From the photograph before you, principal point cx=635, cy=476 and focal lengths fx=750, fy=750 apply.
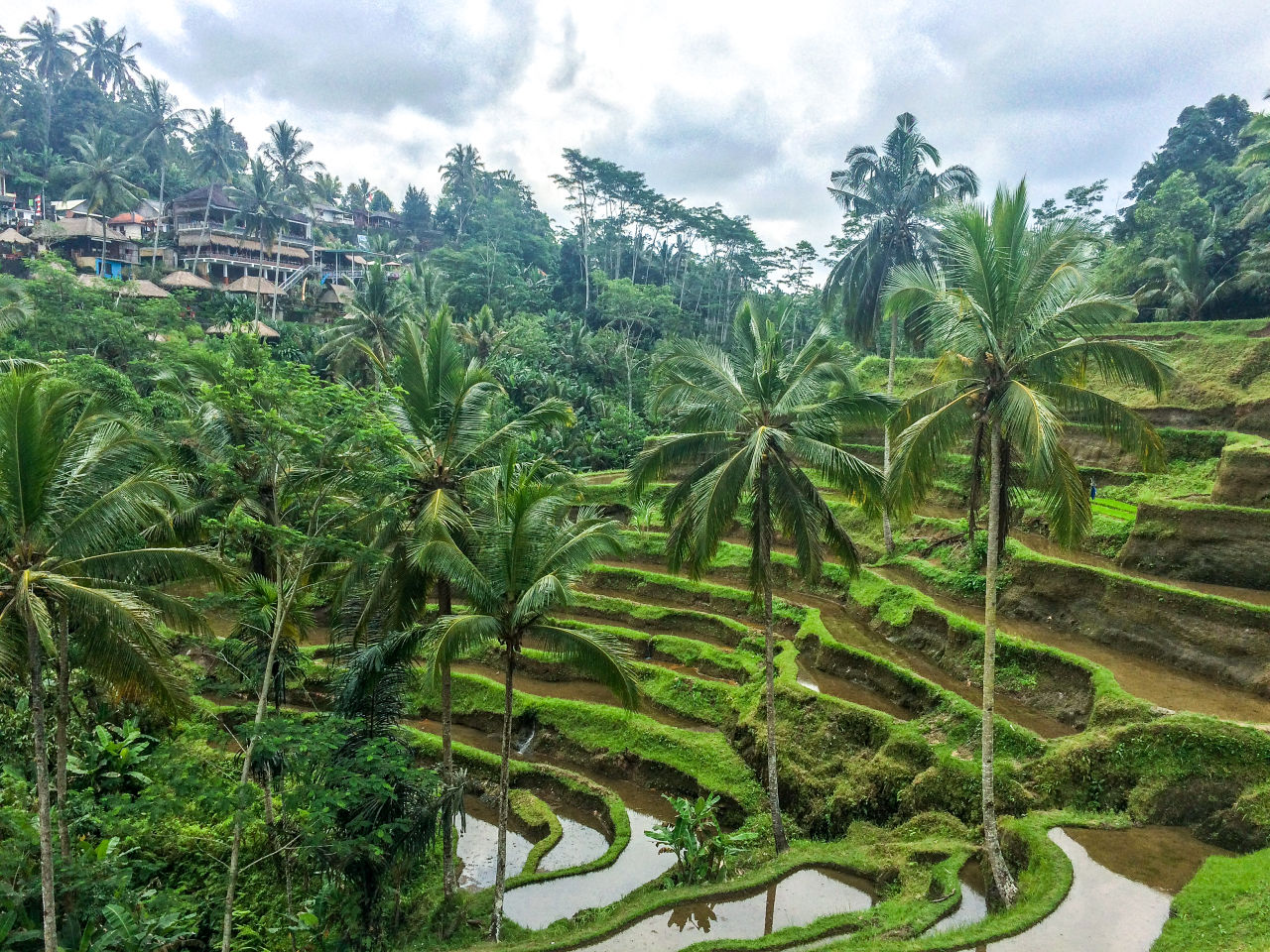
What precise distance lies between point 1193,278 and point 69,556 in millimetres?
43059

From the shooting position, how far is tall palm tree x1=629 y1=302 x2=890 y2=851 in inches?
575

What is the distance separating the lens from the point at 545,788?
63.4 feet

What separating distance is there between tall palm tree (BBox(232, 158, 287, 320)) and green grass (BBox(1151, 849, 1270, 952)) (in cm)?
5408

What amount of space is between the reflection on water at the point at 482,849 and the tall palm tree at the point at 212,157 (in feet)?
184

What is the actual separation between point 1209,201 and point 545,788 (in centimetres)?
4578

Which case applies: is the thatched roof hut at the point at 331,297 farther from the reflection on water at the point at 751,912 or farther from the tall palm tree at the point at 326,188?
the reflection on water at the point at 751,912

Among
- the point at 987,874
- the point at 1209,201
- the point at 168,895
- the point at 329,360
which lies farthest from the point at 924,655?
the point at 329,360

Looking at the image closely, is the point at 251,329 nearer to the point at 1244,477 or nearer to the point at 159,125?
the point at 159,125

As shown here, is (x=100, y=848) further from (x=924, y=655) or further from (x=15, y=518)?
(x=924, y=655)

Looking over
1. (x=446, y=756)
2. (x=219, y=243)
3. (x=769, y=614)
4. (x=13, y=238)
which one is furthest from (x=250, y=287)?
(x=769, y=614)

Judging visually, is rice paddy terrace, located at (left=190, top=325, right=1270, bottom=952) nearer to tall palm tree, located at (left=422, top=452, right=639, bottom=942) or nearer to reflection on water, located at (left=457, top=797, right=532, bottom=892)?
reflection on water, located at (left=457, top=797, right=532, bottom=892)

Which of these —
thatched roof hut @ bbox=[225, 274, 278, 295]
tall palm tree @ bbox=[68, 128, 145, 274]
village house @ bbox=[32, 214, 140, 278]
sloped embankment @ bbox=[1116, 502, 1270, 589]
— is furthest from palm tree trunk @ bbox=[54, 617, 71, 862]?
tall palm tree @ bbox=[68, 128, 145, 274]

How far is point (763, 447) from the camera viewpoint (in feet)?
46.2

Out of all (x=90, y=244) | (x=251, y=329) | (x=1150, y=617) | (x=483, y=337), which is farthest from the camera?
(x=90, y=244)
